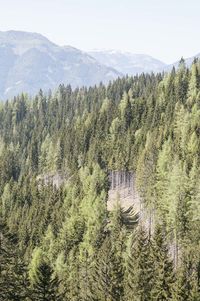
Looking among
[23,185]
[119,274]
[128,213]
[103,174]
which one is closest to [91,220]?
[128,213]

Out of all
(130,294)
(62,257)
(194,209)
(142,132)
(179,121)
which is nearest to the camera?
(130,294)

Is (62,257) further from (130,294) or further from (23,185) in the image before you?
(23,185)

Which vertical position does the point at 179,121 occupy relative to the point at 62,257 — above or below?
Result: above

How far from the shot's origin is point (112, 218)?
108 metres

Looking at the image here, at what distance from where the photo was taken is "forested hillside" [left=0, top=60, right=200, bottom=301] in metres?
58.8

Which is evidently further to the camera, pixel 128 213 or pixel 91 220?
pixel 128 213

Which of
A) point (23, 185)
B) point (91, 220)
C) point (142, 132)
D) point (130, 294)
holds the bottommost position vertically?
point (130, 294)

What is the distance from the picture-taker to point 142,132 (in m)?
166

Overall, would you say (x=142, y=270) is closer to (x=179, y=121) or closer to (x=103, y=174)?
(x=103, y=174)

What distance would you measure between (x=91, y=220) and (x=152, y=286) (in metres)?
46.0

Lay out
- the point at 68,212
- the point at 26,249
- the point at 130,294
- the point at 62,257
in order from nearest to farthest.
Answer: the point at 130,294 → the point at 62,257 → the point at 26,249 → the point at 68,212

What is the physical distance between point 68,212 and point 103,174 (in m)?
23.1

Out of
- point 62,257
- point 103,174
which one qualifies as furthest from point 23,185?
point 62,257

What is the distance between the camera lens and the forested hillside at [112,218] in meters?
58.8
